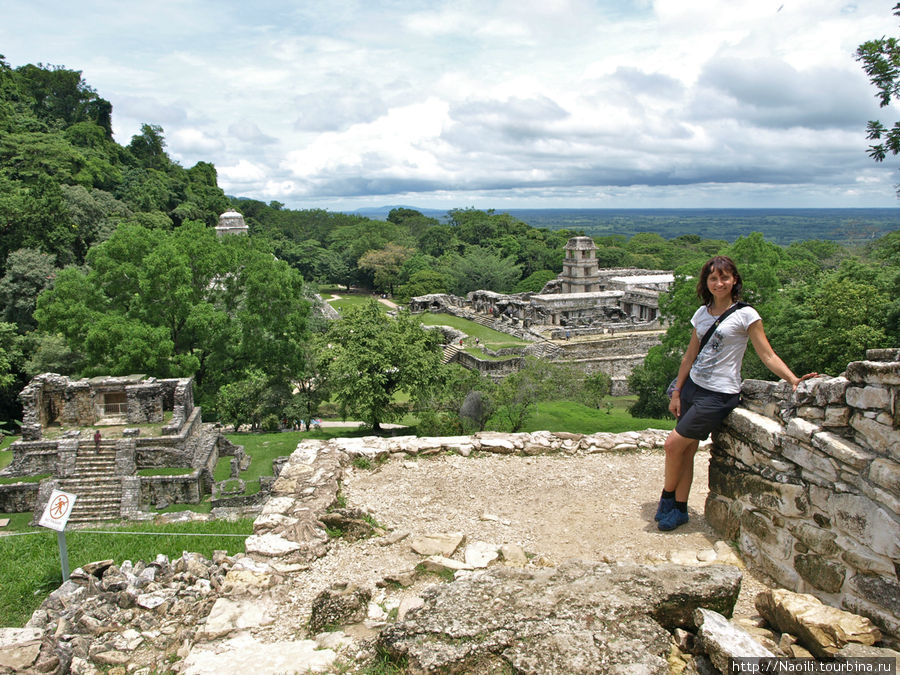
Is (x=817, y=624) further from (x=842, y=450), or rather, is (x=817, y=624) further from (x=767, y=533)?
(x=767, y=533)

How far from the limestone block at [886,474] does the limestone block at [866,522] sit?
152 mm

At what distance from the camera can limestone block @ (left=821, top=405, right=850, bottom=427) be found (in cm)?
391

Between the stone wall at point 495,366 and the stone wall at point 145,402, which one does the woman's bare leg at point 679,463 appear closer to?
the stone wall at point 145,402

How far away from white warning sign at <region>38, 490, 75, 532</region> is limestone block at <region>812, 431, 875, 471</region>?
6797 millimetres

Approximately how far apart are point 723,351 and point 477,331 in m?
35.2

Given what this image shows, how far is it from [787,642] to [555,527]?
2.44 meters

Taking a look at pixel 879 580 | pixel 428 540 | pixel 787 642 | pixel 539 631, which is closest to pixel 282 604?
pixel 428 540

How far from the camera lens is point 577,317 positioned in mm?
41844

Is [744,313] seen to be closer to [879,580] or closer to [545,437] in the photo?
[879,580]

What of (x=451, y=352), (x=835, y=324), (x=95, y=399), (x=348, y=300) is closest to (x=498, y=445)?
(x=95, y=399)

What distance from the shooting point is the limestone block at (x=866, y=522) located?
3416mm

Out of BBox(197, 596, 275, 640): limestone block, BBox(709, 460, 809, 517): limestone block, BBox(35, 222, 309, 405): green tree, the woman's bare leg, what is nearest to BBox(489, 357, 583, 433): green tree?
BBox(35, 222, 309, 405): green tree

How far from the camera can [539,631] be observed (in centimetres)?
336

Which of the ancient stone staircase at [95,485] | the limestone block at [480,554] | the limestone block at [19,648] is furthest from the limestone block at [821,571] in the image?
the ancient stone staircase at [95,485]
